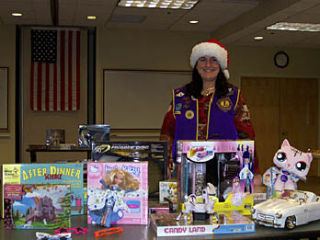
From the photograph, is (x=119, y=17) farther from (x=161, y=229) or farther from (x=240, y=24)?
(x=161, y=229)

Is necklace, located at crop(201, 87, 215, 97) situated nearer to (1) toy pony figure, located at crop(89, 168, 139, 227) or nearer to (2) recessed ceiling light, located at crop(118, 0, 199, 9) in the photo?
(1) toy pony figure, located at crop(89, 168, 139, 227)

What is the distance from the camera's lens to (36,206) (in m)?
1.54

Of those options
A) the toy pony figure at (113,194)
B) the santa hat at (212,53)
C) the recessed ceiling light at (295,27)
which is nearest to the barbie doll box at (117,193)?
the toy pony figure at (113,194)

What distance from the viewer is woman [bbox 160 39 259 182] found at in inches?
101

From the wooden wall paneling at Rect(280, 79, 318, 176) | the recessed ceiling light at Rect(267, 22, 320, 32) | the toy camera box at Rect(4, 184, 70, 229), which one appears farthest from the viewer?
the wooden wall paneling at Rect(280, 79, 318, 176)

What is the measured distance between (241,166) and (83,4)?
4.86 m

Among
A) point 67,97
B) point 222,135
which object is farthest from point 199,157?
point 67,97

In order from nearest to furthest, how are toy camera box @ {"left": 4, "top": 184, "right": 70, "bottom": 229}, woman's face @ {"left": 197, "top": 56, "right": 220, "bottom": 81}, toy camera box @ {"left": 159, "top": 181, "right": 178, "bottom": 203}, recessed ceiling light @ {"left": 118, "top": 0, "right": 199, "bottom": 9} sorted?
1. toy camera box @ {"left": 4, "top": 184, "right": 70, "bottom": 229}
2. toy camera box @ {"left": 159, "top": 181, "right": 178, "bottom": 203}
3. woman's face @ {"left": 197, "top": 56, "right": 220, "bottom": 81}
4. recessed ceiling light @ {"left": 118, "top": 0, "right": 199, "bottom": 9}

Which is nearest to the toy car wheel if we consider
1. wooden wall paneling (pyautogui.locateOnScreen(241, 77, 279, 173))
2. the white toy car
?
the white toy car

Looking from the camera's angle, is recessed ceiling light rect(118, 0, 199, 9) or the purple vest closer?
the purple vest

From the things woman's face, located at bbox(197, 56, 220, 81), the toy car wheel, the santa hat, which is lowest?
the toy car wheel

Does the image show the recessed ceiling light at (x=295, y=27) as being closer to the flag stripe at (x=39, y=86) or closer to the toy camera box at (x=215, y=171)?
the flag stripe at (x=39, y=86)

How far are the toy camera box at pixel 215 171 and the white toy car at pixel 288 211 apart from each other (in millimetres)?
128

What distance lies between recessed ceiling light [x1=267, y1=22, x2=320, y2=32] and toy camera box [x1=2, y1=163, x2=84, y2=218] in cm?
529
